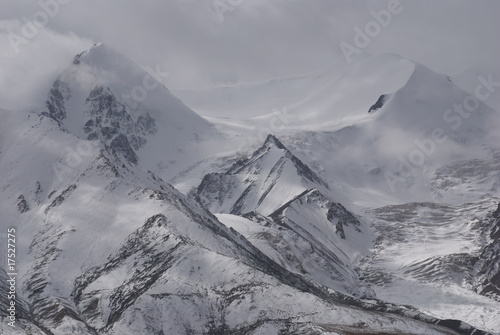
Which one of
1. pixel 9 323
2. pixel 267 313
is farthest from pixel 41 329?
pixel 267 313

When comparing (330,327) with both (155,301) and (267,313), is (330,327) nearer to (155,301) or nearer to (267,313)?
(267,313)

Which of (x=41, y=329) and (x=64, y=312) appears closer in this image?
(x=41, y=329)

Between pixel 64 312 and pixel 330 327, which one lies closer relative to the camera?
pixel 330 327

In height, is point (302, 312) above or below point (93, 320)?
above

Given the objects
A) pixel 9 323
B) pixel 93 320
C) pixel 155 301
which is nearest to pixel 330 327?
pixel 155 301

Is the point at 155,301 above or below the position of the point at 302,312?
below

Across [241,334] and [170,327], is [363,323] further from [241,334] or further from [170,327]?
[170,327]

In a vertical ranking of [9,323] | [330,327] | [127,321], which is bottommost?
[9,323]

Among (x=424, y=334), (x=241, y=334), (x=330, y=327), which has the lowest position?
(x=241, y=334)
